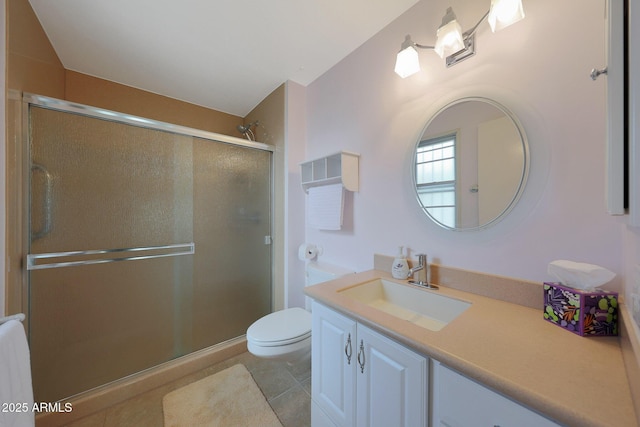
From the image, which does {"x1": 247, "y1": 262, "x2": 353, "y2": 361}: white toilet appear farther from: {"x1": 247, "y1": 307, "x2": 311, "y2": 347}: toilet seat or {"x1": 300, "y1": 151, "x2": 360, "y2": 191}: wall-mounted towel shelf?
{"x1": 300, "y1": 151, "x2": 360, "y2": 191}: wall-mounted towel shelf

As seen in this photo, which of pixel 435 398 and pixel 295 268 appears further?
pixel 295 268

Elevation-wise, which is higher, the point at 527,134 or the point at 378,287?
the point at 527,134

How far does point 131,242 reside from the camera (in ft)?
5.04

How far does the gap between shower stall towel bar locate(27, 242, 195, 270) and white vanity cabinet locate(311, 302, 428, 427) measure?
1.27 metres

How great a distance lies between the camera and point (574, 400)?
436 millimetres

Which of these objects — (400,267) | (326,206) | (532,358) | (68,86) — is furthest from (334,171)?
(68,86)

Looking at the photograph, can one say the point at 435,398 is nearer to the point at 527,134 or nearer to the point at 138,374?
the point at 527,134

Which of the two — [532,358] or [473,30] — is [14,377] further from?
[473,30]

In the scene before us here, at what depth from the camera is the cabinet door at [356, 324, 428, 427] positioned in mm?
689

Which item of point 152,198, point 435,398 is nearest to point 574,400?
point 435,398

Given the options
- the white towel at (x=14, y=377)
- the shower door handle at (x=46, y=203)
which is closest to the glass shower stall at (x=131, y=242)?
the shower door handle at (x=46, y=203)

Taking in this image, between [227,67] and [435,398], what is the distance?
2.32m

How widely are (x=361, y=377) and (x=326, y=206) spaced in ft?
3.51

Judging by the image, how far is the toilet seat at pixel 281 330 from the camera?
4.28 ft
